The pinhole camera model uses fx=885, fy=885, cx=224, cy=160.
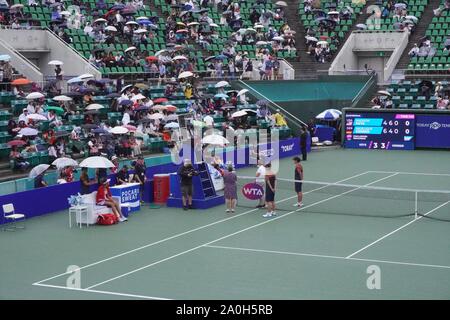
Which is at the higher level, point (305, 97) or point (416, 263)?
point (305, 97)

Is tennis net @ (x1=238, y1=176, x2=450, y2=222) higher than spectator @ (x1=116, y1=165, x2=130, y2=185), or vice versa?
spectator @ (x1=116, y1=165, x2=130, y2=185)

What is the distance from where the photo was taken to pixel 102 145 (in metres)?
33.2

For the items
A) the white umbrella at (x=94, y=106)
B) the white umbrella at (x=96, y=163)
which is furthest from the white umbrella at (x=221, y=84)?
the white umbrella at (x=96, y=163)

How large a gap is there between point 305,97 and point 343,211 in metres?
22.6

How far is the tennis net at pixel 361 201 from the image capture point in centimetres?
2553

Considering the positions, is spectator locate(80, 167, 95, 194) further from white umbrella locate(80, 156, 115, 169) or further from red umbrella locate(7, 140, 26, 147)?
red umbrella locate(7, 140, 26, 147)

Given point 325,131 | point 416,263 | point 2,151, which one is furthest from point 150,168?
point 325,131

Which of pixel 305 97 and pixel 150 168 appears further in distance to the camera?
pixel 305 97

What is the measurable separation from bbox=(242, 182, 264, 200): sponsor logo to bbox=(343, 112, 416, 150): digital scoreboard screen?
17709 mm

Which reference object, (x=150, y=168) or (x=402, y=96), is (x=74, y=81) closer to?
(x=150, y=168)

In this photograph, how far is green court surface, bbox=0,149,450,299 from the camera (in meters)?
17.1

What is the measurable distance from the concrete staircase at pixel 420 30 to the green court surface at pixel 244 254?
25.2 m

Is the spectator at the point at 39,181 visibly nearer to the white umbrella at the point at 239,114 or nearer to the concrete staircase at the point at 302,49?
the white umbrella at the point at 239,114

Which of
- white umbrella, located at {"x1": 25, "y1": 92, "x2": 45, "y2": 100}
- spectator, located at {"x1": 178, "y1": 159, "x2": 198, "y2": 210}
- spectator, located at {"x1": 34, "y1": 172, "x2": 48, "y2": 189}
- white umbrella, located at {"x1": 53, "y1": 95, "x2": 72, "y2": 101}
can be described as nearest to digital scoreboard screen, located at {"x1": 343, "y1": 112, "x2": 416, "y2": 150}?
white umbrella, located at {"x1": 53, "y1": 95, "x2": 72, "y2": 101}
